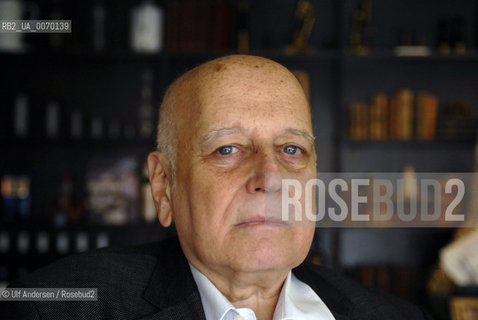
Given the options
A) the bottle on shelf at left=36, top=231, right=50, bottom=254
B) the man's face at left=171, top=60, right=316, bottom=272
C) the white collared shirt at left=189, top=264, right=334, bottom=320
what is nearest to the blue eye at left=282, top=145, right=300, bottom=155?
the man's face at left=171, top=60, right=316, bottom=272

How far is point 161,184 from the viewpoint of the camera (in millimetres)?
1017

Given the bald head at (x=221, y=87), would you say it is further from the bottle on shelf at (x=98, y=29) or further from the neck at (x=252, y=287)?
the bottle on shelf at (x=98, y=29)

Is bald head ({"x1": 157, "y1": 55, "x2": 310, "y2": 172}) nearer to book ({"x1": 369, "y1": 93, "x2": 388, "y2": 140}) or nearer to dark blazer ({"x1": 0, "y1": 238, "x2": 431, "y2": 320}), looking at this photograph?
dark blazer ({"x1": 0, "y1": 238, "x2": 431, "y2": 320})

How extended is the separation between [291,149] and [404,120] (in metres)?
1.98

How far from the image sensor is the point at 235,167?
33.8 inches

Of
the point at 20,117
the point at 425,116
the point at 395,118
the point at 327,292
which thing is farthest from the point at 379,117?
the point at 327,292

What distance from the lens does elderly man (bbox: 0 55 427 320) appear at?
838 millimetres

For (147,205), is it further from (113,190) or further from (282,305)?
(282,305)

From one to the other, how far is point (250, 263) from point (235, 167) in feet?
0.47

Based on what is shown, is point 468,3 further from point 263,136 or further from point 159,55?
point 263,136

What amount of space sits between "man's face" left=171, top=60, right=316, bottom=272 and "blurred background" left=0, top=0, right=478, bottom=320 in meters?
1.75

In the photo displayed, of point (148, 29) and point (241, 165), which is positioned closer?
point (241, 165)

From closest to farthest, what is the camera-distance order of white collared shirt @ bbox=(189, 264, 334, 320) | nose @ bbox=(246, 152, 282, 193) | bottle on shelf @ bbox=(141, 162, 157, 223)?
nose @ bbox=(246, 152, 282, 193)
white collared shirt @ bbox=(189, 264, 334, 320)
bottle on shelf @ bbox=(141, 162, 157, 223)

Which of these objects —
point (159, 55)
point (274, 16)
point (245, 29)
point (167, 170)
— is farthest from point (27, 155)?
point (167, 170)
